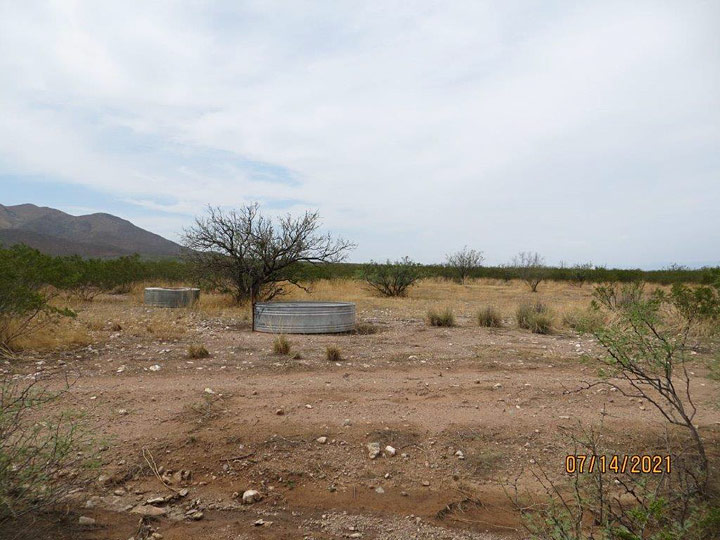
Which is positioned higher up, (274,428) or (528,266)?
(528,266)

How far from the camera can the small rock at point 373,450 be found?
12.9 ft

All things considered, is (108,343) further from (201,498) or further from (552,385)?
(552,385)

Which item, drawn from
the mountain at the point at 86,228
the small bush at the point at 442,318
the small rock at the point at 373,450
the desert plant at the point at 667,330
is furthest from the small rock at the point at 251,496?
the mountain at the point at 86,228

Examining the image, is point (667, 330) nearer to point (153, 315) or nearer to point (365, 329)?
point (365, 329)

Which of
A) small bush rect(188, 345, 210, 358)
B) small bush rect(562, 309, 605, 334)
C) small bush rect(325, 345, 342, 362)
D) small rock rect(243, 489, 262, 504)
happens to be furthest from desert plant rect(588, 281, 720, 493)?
small bush rect(188, 345, 210, 358)

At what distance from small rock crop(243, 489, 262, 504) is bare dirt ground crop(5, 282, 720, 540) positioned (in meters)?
0.06

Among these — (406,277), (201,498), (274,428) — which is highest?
(406,277)

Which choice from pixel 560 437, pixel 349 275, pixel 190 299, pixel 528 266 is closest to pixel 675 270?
pixel 528 266

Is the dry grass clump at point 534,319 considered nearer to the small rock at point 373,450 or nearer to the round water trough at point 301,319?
the round water trough at point 301,319

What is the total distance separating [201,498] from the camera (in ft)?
11.3

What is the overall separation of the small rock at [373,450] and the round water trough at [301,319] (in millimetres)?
5447

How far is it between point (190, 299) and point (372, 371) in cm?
908

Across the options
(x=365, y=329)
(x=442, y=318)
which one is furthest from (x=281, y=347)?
(x=442, y=318)

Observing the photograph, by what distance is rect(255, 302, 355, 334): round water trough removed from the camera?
370 inches
